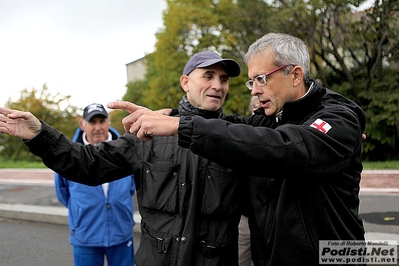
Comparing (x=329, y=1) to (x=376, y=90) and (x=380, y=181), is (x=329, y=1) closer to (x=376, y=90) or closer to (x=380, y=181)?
(x=376, y=90)

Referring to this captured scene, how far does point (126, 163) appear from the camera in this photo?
2.22m

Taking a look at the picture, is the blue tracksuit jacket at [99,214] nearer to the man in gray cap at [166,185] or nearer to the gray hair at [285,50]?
the man in gray cap at [166,185]

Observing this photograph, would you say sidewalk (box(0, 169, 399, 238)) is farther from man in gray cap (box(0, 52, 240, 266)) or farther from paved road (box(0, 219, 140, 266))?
man in gray cap (box(0, 52, 240, 266))

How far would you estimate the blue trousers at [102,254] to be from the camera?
317 cm

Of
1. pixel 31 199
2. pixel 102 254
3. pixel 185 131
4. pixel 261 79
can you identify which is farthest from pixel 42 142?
pixel 31 199

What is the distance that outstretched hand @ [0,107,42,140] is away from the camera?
6.25 feet

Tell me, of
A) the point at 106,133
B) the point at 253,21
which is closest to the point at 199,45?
the point at 253,21

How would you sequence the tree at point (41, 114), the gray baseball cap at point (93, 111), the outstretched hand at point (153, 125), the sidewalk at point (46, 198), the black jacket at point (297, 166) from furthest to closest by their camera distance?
1. the tree at point (41, 114)
2. the sidewalk at point (46, 198)
3. the gray baseball cap at point (93, 111)
4. the outstretched hand at point (153, 125)
5. the black jacket at point (297, 166)

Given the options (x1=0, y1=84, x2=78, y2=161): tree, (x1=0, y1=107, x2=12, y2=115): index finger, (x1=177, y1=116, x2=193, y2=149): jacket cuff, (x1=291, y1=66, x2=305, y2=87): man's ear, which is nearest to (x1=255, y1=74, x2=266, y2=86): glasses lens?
(x1=291, y1=66, x2=305, y2=87): man's ear

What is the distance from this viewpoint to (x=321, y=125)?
1.44 m

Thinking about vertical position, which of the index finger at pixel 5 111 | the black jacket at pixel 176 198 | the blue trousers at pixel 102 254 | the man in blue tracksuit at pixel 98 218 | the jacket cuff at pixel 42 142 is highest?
the index finger at pixel 5 111

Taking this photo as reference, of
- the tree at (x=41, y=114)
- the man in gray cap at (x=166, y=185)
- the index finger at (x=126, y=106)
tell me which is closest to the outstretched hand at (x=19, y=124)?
the man in gray cap at (x=166, y=185)

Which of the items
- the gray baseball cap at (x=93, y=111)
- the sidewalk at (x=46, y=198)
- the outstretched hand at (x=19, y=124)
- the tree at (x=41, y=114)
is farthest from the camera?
the tree at (x=41, y=114)

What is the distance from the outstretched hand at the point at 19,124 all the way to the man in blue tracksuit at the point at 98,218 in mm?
1502
